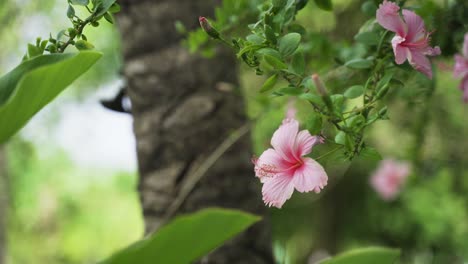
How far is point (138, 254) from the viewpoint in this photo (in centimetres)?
54

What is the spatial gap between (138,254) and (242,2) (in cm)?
49

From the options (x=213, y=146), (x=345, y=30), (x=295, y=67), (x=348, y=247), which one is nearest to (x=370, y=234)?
(x=348, y=247)

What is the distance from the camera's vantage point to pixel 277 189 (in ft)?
1.91

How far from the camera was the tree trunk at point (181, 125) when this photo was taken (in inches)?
40.3

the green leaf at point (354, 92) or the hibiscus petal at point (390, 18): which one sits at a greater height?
the hibiscus petal at point (390, 18)

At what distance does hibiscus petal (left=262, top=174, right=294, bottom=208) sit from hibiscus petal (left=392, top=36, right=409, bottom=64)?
0.15 meters

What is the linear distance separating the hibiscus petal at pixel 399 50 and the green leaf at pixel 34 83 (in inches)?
10.6

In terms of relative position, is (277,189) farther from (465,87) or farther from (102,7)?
(465,87)

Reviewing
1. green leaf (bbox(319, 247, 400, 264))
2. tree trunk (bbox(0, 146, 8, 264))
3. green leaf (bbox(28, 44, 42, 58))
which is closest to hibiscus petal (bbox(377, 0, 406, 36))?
green leaf (bbox(319, 247, 400, 264))

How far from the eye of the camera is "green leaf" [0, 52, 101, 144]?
552mm

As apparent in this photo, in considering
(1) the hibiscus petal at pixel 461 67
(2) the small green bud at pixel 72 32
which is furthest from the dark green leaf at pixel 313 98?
(1) the hibiscus petal at pixel 461 67

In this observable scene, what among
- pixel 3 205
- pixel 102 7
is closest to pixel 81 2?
pixel 102 7

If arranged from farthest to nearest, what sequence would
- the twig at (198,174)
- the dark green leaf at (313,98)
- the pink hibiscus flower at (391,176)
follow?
the pink hibiscus flower at (391,176) → the twig at (198,174) → the dark green leaf at (313,98)

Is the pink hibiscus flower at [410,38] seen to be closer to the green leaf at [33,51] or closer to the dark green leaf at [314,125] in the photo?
the dark green leaf at [314,125]
